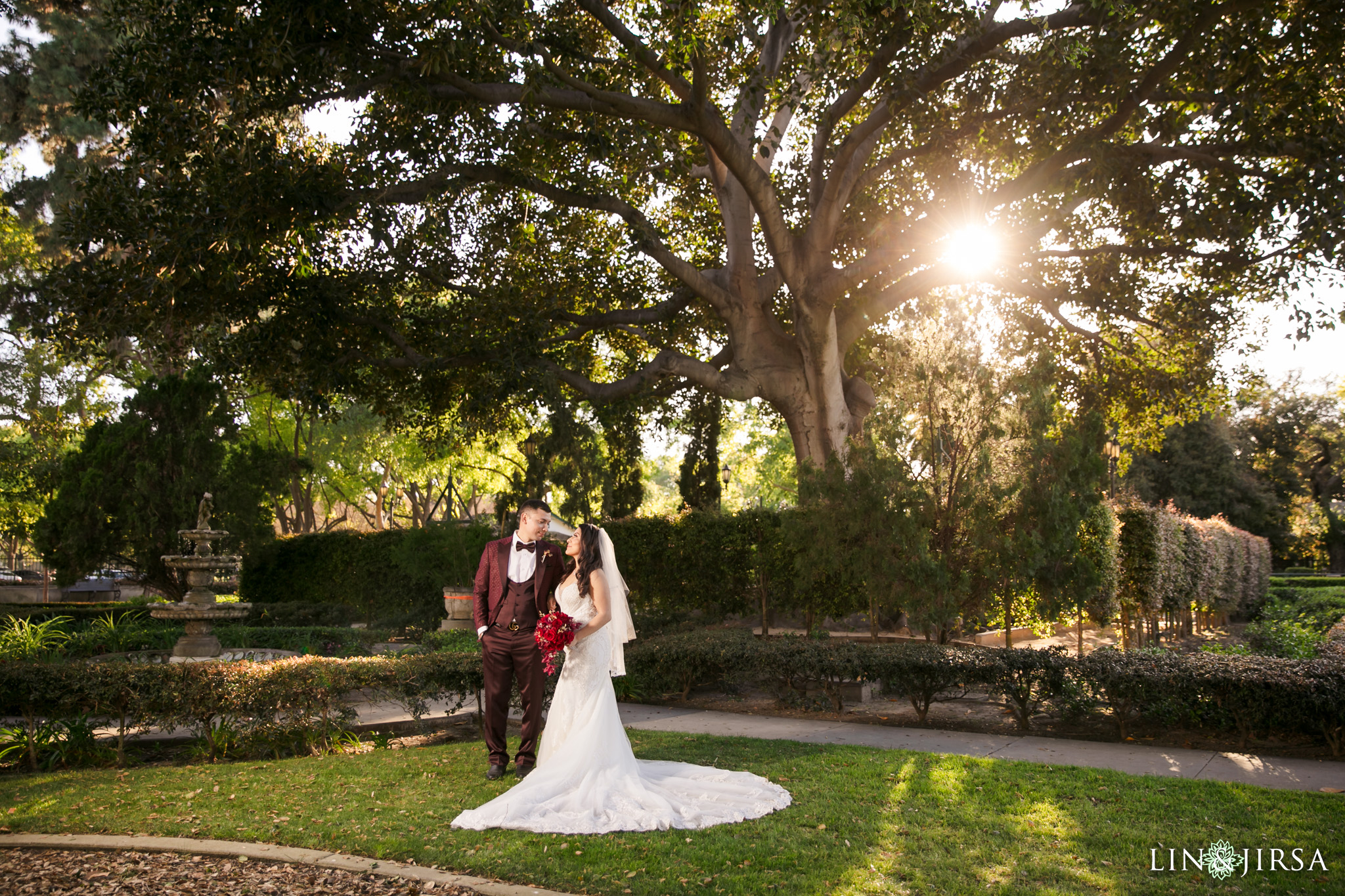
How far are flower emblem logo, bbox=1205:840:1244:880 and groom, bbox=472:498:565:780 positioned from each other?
4.77 metres

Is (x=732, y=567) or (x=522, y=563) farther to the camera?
(x=732, y=567)

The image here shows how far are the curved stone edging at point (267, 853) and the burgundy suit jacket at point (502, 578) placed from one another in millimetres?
2440

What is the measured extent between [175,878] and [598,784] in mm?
2650

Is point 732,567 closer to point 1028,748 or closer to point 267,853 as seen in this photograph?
point 1028,748

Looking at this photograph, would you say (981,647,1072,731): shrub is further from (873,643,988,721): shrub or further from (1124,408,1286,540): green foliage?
(1124,408,1286,540): green foliage

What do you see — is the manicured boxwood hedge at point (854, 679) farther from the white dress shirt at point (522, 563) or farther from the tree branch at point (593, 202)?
the tree branch at point (593, 202)

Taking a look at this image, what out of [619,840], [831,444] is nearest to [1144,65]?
[831,444]

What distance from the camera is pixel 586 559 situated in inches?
274

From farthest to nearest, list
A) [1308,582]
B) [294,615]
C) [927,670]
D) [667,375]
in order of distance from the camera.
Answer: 1. [1308,582]
2. [294,615]
3. [667,375]
4. [927,670]

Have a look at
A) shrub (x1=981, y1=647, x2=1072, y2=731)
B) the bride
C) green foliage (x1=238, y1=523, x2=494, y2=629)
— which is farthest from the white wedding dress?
green foliage (x1=238, y1=523, x2=494, y2=629)

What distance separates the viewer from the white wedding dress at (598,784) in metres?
5.60

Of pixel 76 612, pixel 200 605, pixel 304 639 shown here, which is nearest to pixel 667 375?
pixel 304 639

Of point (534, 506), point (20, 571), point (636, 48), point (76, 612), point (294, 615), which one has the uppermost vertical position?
point (636, 48)

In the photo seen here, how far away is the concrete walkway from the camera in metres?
6.94
